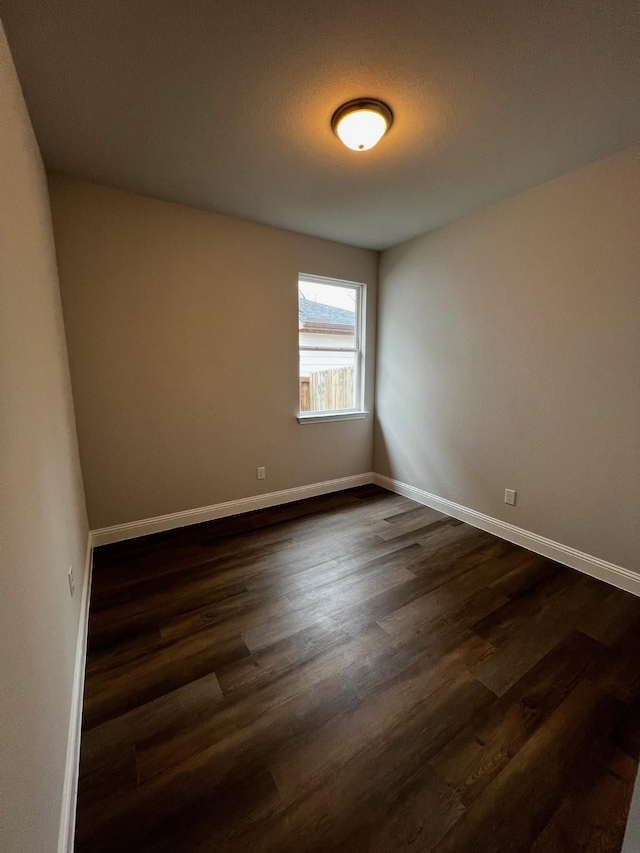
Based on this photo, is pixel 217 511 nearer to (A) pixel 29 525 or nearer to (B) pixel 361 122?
(A) pixel 29 525

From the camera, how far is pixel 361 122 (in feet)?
5.33

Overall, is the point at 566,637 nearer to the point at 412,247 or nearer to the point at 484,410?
A: the point at 484,410

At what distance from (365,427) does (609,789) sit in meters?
3.05

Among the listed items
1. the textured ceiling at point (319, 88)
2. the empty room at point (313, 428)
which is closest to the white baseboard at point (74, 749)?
the empty room at point (313, 428)

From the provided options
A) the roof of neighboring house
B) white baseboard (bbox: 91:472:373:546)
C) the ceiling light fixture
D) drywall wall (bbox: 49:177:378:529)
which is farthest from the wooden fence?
the ceiling light fixture

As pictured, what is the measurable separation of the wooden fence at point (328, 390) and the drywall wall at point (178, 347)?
0.17 m

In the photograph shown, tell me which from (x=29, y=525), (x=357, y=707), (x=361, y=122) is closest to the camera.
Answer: (x=29, y=525)

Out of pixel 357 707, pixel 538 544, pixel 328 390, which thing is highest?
pixel 328 390

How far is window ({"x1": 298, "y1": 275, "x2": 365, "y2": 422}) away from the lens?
3379 mm

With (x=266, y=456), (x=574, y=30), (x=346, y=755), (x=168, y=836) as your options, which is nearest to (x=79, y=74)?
(x=574, y=30)

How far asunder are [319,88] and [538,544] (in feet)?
10.0

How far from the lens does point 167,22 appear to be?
123 cm

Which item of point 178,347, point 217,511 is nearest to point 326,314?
point 178,347

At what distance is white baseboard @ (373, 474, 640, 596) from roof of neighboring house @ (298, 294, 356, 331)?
1.88 metres
